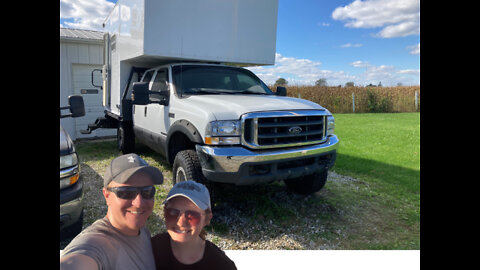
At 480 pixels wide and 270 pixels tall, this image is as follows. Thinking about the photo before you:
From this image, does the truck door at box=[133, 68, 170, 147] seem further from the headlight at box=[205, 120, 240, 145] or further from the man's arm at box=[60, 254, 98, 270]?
the man's arm at box=[60, 254, 98, 270]

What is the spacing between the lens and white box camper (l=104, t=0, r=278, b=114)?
3322 millimetres

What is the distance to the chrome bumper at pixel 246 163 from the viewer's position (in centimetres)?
253

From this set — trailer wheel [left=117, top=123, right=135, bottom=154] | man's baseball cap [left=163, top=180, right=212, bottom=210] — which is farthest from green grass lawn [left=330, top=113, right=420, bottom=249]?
trailer wheel [left=117, top=123, right=135, bottom=154]

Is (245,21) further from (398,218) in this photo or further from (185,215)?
(185,215)

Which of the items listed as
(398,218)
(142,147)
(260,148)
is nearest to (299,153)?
(260,148)

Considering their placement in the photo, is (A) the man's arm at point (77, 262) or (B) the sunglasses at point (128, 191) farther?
(B) the sunglasses at point (128, 191)

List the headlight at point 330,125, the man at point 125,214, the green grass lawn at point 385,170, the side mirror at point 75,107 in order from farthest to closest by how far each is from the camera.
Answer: the headlight at point 330,125, the green grass lawn at point 385,170, the side mirror at point 75,107, the man at point 125,214

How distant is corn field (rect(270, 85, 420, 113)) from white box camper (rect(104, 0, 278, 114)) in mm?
770

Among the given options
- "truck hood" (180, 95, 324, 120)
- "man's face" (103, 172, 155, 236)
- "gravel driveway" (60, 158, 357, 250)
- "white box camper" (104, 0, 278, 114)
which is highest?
"white box camper" (104, 0, 278, 114)

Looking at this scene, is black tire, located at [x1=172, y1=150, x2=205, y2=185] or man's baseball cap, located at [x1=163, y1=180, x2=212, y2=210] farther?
black tire, located at [x1=172, y1=150, x2=205, y2=185]

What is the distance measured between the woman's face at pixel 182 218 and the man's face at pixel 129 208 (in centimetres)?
9

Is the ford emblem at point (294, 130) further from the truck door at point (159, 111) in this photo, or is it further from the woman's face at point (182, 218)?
the woman's face at point (182, 218)

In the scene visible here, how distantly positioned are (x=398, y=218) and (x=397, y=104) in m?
6.55

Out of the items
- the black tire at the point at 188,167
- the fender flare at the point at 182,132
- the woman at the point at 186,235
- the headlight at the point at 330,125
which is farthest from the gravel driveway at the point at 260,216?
the woman at the point at 186,235
